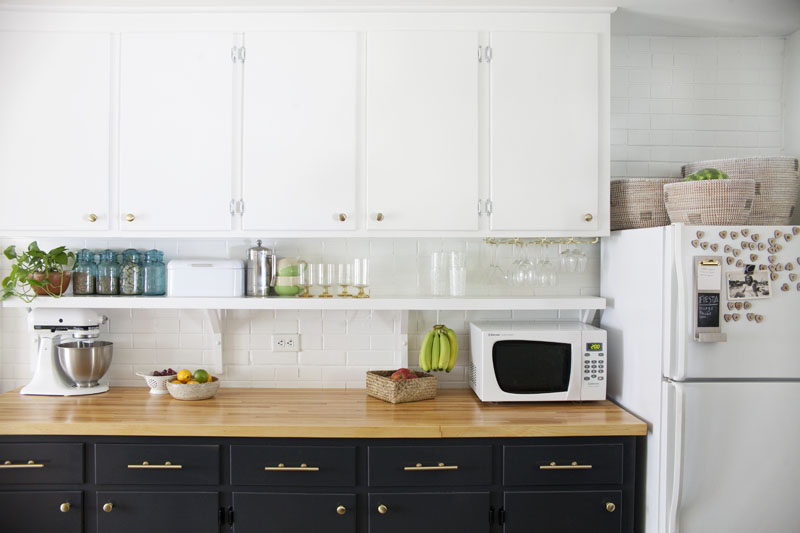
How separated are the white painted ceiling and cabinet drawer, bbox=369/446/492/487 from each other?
1773 mm

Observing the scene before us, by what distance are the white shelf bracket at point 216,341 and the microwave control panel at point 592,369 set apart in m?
1.64

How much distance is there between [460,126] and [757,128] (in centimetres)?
150

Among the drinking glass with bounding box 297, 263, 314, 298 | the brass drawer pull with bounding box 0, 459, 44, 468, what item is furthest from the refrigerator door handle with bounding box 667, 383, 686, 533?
the brass drawer pull with bounding box 0, 459, 44, 468

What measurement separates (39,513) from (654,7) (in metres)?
3.15

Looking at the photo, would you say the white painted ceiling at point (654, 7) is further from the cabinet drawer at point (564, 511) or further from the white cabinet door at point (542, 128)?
the cabinet drawer at point (564, 511)

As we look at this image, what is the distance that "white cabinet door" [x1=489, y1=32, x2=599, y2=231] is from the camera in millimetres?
2492

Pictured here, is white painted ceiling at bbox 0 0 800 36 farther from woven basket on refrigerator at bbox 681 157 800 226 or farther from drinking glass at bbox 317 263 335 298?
drinking glass at bbox 317 263 335 298

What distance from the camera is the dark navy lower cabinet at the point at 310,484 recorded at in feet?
7.27

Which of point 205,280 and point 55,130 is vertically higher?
point 55,130

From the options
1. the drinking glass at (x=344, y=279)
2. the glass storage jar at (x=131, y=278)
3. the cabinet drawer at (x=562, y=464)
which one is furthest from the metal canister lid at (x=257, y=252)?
the cabinet drawer at (x=562, y=464)

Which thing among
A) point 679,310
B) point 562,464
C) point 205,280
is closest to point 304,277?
point 205,280

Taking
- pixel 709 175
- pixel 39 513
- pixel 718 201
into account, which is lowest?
pixel 39 513

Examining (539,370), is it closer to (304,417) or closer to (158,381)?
(304,417)

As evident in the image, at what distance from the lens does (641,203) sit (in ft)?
8.22
